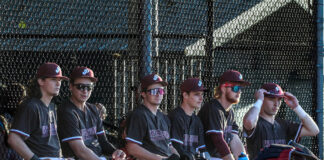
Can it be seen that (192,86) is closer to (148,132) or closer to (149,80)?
(149,80)

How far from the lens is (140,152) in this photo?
4.96 meters

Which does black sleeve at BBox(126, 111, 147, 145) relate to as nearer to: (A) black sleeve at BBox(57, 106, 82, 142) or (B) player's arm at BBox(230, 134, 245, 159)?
(A) black sleeve at BBox(57, 106, 82, 142)

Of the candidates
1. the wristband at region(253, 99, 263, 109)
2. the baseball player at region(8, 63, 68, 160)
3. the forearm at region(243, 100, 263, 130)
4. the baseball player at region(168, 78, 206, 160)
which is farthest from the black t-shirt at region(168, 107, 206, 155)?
the baseball player at region(8, 63, 68, 160)

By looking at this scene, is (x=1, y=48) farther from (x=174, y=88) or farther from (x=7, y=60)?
(x=174, y=88)

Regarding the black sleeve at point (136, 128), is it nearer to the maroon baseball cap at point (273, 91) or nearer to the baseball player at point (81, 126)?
the baseball player at point (81, 126)

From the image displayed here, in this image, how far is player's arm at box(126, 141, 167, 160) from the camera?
4.94m

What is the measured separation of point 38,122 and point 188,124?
5.01 feet

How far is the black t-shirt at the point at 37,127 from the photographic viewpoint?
4.57 metres

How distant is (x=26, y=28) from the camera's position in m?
6.61

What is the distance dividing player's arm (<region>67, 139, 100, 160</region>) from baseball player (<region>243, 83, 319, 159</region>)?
1.79m

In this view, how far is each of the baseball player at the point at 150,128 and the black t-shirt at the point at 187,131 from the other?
103 millimetres

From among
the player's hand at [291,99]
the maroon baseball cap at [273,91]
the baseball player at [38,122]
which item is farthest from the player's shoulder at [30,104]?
the player's hand at [291,99]

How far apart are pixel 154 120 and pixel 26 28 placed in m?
2.35

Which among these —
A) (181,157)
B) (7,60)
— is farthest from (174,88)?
(7,60)
